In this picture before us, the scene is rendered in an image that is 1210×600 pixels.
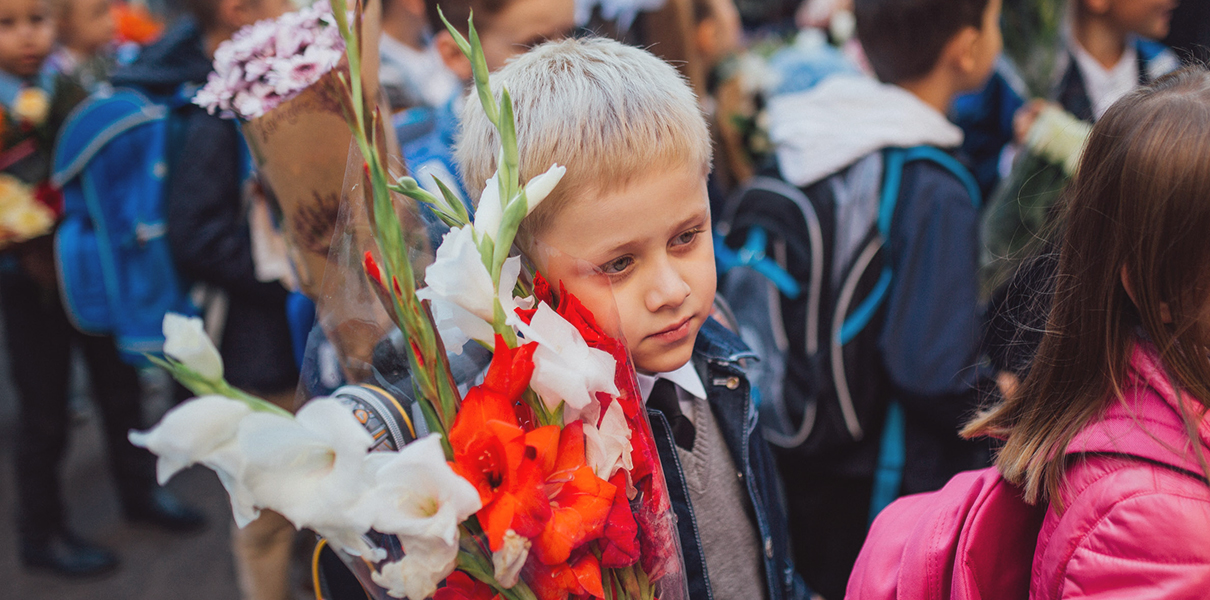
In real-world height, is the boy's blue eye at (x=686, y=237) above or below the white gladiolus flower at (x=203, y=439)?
below

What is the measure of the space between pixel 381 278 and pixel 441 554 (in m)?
0.29

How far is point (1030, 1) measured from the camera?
3570 millimetres

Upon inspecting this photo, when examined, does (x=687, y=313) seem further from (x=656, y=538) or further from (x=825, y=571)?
(x=825, y=571)

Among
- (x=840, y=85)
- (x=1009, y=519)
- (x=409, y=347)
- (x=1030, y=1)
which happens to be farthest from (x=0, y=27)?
(x=1030, y=1)

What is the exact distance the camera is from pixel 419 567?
77 centimetres

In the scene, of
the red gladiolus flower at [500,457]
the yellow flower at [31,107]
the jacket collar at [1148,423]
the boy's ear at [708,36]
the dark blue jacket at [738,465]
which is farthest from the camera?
the boy's ear at [708,36]

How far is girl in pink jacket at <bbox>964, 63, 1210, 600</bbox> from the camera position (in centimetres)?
87

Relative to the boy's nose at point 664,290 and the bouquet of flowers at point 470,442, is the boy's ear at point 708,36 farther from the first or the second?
the bouquet of flowers at point 470,442

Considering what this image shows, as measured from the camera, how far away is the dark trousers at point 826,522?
210 centimetres

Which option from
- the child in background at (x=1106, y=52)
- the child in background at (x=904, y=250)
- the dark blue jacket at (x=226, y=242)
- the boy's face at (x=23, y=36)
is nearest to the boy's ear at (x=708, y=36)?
the child in background at (x=1106, y=52)

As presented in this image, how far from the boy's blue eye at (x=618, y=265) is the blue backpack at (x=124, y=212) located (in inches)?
95.9

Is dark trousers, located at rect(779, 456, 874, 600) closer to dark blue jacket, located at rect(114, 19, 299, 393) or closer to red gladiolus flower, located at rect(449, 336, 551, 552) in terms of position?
red gladiolus flower, located at rect(449, 336, 551, 552)

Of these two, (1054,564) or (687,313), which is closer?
(1054,564)

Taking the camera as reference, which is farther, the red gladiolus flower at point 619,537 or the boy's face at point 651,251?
the boy's face at point 651,251
